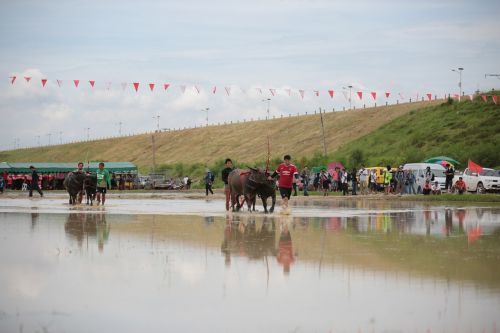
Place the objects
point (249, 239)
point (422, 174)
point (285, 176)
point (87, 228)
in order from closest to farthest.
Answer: point (249, 239) < point (87, 228) < point (285, 176) < point (422, 174)

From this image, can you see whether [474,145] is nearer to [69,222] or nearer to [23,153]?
[69,222]

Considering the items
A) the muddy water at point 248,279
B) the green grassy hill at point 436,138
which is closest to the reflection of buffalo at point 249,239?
the muddy water at point 248,279

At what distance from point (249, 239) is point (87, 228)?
4541mm

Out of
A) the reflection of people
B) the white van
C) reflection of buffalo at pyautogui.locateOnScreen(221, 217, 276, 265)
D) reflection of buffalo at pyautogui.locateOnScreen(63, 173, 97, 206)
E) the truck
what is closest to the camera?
the reflection of people

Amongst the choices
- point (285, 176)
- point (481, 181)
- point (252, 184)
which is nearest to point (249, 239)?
point (285, 176)

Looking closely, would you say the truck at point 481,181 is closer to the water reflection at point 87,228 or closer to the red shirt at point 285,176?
the red shirt at point 285,176

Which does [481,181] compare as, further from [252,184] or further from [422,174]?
[252,184]

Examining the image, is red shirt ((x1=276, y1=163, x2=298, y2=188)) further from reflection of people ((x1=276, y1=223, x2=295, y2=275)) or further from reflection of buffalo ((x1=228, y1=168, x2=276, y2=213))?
reflection of people ((x1=276, y1=223, x2=295, y2=275))

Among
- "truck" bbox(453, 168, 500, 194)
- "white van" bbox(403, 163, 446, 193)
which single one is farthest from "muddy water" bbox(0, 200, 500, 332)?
"white van" bbox(403, 163, 446, 193)

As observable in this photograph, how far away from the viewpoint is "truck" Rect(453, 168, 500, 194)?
1905 inches

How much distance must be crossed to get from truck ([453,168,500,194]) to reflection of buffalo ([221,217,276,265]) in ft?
90.1

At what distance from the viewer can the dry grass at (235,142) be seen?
12781 centimetres

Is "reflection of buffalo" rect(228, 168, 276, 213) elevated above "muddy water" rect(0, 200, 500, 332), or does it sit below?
above

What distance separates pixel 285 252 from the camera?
15234 millimetres
